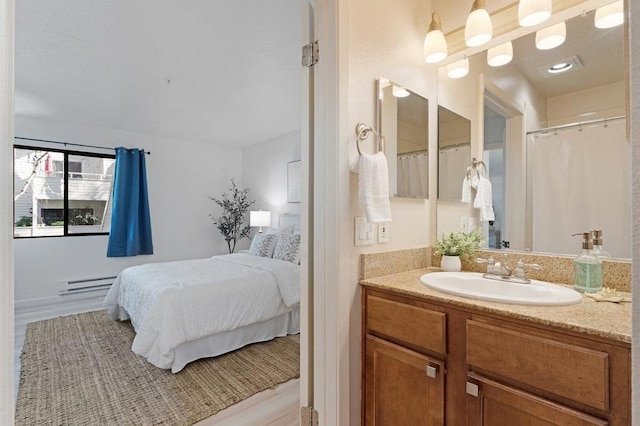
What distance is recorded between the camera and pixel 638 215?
1.20 feet

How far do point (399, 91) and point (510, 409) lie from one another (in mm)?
1381

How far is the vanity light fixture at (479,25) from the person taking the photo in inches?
55.9

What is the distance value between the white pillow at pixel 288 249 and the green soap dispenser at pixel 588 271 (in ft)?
8.21

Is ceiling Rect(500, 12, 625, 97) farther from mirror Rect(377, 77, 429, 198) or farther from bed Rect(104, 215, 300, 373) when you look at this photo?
bed Rect(104, 215, 300, 373)

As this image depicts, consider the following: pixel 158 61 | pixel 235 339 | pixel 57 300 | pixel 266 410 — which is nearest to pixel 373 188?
pixel 266 410

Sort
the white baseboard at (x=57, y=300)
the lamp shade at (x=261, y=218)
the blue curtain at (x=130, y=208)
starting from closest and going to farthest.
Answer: the white baseboard at (x=57, y=300) → the blue curtain at (x=130, y=208) → the lamp shade at (x=261, y=218)

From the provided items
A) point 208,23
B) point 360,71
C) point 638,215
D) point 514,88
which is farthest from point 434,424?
point 208,23

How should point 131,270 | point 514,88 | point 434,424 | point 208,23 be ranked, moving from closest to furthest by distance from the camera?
point 434,424 → point 514,88 → point 208,23 → point 131,270

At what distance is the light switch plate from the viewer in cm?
138

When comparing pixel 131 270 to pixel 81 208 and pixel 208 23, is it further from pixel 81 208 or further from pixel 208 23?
pixel 208 23

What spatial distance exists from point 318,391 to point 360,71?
4.69 ft

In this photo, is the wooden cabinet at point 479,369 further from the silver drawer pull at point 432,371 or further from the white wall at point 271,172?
the white wall at point 271,172

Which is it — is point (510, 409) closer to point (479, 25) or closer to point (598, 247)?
point (598, 247)

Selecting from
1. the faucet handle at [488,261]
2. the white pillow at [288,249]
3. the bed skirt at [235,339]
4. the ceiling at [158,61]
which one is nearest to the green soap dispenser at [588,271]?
the faucet handle at [488,261]
